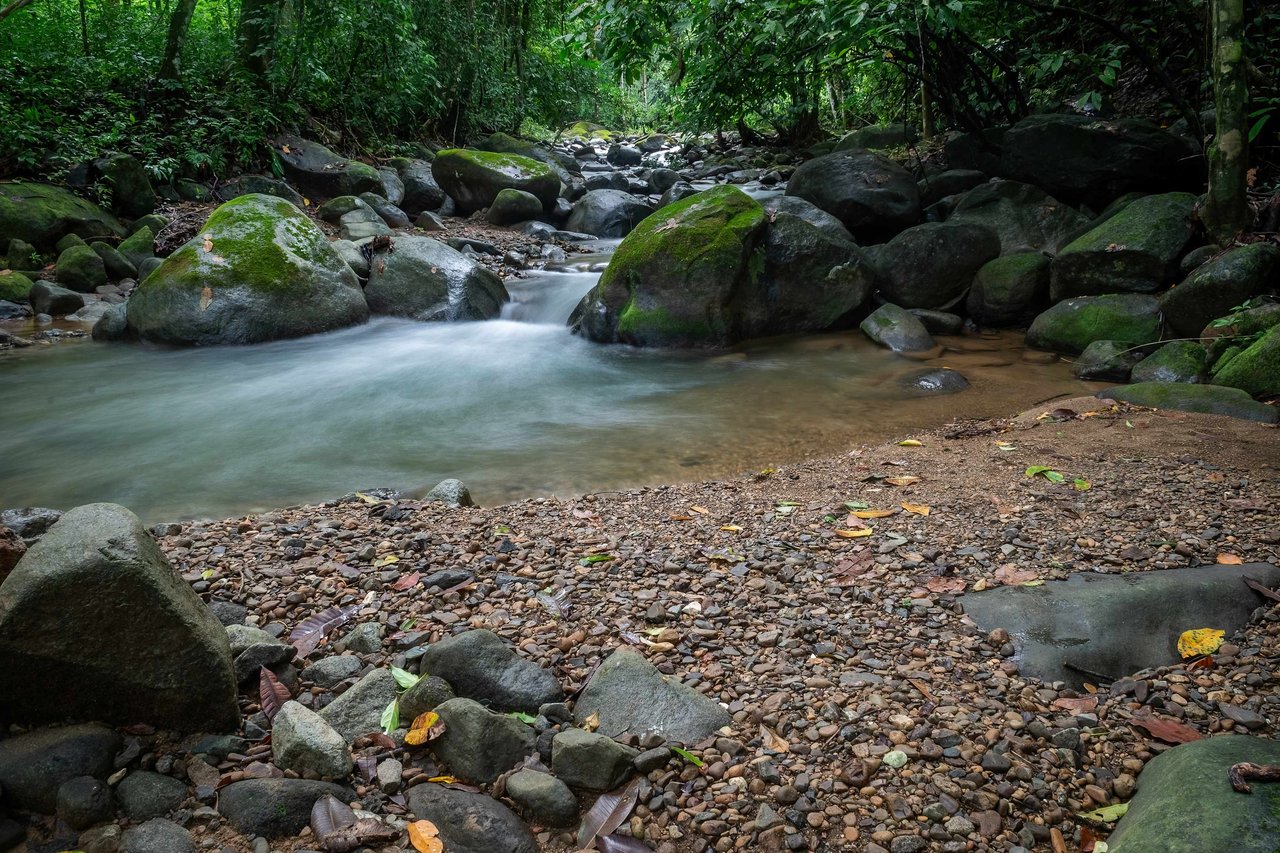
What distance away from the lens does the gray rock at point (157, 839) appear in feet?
6.03

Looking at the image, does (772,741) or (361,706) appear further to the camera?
(361,706)

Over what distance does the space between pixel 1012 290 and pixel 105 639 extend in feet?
30.1

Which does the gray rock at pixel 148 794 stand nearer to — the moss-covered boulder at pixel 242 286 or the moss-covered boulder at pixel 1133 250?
the moss-covered boulder at pixel 242 286

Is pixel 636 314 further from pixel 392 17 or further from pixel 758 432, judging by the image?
pixel 392 17

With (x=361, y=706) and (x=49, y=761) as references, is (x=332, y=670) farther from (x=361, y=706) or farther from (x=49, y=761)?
(x=49, y=761)

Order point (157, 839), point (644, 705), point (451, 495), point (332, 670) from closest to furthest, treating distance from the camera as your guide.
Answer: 1. point (157, 839)
2. point (644, 705)
3. point (332, 670)
4. point (451, 495)

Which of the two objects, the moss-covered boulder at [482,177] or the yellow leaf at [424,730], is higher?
the moss-covered boulder at [482,177]

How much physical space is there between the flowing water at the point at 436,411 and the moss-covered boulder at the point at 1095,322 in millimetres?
440

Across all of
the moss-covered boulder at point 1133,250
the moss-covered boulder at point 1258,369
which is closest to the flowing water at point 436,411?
the moss-covered boulder at point 1133,250

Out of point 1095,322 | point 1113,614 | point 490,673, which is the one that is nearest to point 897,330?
point 1095,322

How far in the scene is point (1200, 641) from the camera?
2.56 metres

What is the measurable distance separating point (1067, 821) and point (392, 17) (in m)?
16.5

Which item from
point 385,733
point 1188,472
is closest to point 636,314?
point 1188,472

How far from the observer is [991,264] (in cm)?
925
